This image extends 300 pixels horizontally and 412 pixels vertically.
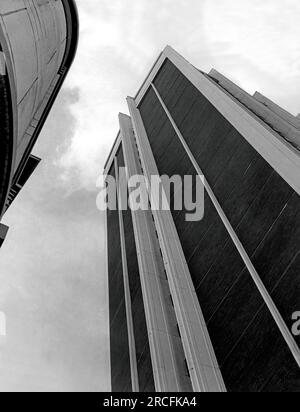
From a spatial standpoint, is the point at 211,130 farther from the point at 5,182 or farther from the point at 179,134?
the point at 5,182

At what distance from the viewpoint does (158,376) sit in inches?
509

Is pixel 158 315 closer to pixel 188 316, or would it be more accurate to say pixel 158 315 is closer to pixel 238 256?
pixel 188 316

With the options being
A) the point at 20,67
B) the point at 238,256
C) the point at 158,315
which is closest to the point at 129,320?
the point at 158,315

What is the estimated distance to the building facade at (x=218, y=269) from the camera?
10.7 metres

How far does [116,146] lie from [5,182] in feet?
110

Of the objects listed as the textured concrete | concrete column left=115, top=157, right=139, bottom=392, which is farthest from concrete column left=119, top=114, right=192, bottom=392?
concrete column left=115, top=157, right=139, bottom=392

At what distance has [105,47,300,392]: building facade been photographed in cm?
1067

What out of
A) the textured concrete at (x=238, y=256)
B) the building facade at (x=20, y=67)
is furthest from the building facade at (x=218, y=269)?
the building facade at (x=20, y=67)

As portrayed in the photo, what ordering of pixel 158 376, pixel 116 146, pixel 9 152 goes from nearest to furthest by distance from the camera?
pixel 9 152 → pixel 158 376 → pixel 116 146

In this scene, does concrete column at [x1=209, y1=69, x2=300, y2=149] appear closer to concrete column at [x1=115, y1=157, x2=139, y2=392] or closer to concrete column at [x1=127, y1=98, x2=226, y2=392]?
concrete column at [x1=127, y1=98, x2=226, y2=392]

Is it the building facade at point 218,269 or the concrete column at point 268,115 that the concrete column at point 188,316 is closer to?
the building facade at point 218,269

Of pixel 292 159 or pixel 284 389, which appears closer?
pixel 284 389

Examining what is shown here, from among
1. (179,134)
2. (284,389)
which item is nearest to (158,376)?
(284,389)

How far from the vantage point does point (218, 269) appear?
14.3m
